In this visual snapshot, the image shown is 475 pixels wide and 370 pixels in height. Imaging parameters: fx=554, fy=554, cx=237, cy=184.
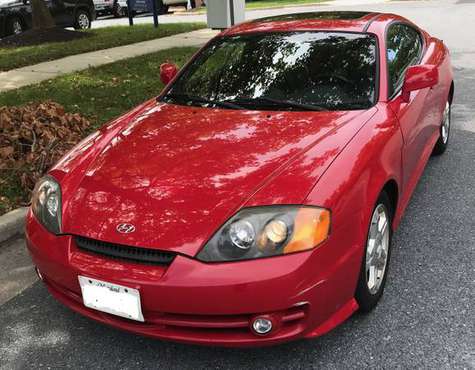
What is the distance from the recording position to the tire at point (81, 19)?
16.9 metres

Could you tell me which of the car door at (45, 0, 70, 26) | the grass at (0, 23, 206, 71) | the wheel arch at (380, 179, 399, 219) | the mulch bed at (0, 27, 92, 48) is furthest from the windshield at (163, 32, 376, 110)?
the car door at (45, 0, 70, 26)

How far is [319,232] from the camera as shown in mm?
2307

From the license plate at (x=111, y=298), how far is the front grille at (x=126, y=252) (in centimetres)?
13

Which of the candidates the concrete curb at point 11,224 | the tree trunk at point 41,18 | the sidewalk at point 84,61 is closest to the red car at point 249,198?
the concrete curb at point 11,224

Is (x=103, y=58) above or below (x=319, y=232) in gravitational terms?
below

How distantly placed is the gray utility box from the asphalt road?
8.38m

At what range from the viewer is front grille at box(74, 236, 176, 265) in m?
2.30

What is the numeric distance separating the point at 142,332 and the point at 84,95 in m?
5.22

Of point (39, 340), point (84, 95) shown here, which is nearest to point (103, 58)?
point (84, 95)

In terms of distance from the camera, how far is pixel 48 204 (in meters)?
2.77

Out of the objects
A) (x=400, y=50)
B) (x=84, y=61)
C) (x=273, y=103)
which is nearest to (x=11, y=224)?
(x=273, y=103)

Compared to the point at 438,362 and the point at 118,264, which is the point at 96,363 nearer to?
the point at 118,264

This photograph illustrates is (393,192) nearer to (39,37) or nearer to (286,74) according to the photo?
(286,74)

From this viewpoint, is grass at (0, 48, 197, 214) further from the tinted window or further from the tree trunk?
the tree trunk
